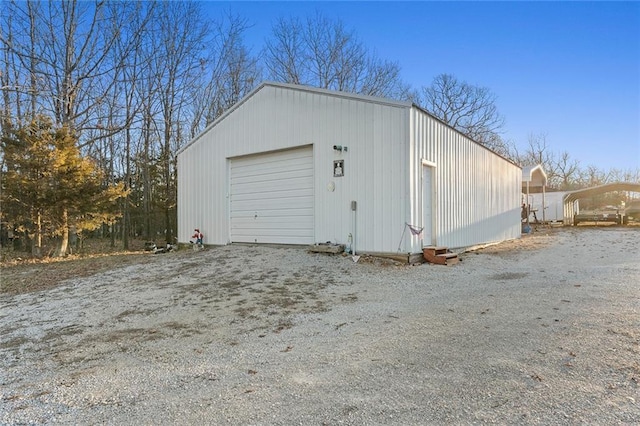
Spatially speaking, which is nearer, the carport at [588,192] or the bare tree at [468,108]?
the carport at [588,192]

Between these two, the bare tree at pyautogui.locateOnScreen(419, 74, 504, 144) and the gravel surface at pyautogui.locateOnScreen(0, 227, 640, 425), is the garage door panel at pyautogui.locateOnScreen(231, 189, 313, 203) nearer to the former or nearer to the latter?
the gravel surface at pyautogui.locateOnScreen(0, 227, 640, 425)

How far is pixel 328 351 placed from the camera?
3219 millimetres

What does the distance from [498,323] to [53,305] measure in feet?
18.8

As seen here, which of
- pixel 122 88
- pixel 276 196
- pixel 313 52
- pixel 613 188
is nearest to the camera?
pixel 276 196

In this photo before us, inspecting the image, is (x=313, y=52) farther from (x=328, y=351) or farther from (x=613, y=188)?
(x=328, y=351)

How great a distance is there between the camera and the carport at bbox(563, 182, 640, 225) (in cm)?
2006

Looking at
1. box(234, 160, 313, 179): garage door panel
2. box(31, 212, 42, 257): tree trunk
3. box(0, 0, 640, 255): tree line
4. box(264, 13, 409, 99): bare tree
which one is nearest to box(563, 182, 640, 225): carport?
box(0, 0, 640, 255): tree line

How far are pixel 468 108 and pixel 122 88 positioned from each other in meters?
23.6

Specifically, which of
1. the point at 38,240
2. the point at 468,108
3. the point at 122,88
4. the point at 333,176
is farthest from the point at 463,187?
the point at 468,108

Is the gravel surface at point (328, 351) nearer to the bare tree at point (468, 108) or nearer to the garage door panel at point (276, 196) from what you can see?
the garage door panel at point (276, 196)

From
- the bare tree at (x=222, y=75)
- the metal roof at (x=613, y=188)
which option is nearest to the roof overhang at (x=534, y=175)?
the metal roof at (x=613, y=188)

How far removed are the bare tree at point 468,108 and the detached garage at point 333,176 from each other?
17943 mm

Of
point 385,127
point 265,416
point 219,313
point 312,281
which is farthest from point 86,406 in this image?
point 385,127

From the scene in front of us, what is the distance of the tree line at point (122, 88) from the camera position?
9.70 m
